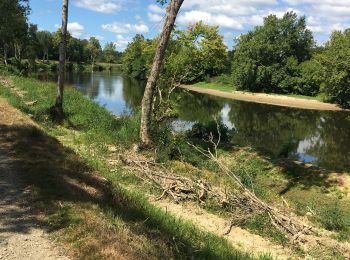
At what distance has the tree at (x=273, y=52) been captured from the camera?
227 ft

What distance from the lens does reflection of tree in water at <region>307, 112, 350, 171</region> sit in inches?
923

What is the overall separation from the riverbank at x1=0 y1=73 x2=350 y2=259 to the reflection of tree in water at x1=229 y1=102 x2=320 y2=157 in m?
8.18

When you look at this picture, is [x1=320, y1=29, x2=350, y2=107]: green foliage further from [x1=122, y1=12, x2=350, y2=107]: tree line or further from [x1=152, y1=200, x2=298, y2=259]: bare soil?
[x1=152, y1=200, x2=298, y2=259]: bare soil

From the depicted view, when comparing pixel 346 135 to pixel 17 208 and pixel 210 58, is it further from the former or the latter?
pixel 17 208

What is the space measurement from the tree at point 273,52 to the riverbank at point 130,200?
52.8m

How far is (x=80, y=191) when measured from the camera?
821 centimetres

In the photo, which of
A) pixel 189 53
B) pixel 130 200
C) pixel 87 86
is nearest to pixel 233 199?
pixel 130 200

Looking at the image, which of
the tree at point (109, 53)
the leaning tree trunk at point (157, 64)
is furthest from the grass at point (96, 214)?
the tree at point (109, 53)

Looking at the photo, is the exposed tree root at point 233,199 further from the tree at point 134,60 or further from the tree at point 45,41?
the tree at point 45,41

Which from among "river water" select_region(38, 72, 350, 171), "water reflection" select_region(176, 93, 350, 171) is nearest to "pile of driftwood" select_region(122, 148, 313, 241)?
"river water" select_region(38, 72, 350, 171)

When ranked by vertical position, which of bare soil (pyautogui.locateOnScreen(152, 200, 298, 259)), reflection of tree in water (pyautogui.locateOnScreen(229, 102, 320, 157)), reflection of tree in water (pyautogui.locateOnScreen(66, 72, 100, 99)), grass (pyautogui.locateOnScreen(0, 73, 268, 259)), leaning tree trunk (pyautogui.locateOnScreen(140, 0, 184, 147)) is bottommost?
reflection of tree in water (pyautogui.locateOnScreen(66, 72, 100, 99))

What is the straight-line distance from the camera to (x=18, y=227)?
247 inches

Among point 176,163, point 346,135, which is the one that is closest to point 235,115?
point 346,135

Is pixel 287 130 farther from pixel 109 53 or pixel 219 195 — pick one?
pixel 109 53
